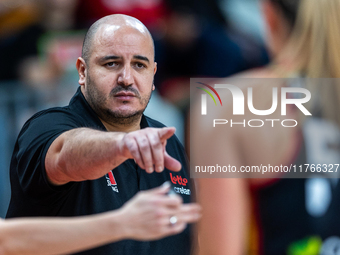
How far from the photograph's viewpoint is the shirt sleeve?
72.8 inches

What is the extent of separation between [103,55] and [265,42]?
1.90 m

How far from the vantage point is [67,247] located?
4.39 feet

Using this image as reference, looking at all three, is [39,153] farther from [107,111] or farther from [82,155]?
[107,111]

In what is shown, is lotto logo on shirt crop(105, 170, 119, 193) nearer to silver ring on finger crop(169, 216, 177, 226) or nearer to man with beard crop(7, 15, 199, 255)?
man with beard crop(7, 15, 199, 255)

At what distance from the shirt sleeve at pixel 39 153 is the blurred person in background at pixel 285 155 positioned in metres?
0.62

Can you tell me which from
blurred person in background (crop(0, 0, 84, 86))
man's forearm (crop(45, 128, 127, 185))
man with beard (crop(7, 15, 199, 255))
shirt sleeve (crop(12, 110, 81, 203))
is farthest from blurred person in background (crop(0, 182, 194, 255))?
blurred person in background (crop(0, 0, 84, 86))

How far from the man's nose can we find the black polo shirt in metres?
0.26

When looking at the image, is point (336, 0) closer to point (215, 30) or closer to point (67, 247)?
point (67, 247)

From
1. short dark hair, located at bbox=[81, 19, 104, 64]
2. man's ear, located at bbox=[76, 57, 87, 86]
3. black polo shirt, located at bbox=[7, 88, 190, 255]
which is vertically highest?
short dark hair, located at bbox=[81, 19, 104, 64]

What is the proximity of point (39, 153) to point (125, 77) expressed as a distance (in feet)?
1.90

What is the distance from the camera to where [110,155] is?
1552mm

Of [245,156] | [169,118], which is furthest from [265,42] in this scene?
[245,156]

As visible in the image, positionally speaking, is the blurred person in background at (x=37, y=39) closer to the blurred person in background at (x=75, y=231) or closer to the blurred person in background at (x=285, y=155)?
the blurred person in background at (x=285, y=155)

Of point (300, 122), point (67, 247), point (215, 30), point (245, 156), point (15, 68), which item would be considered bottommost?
point (67, 247)
